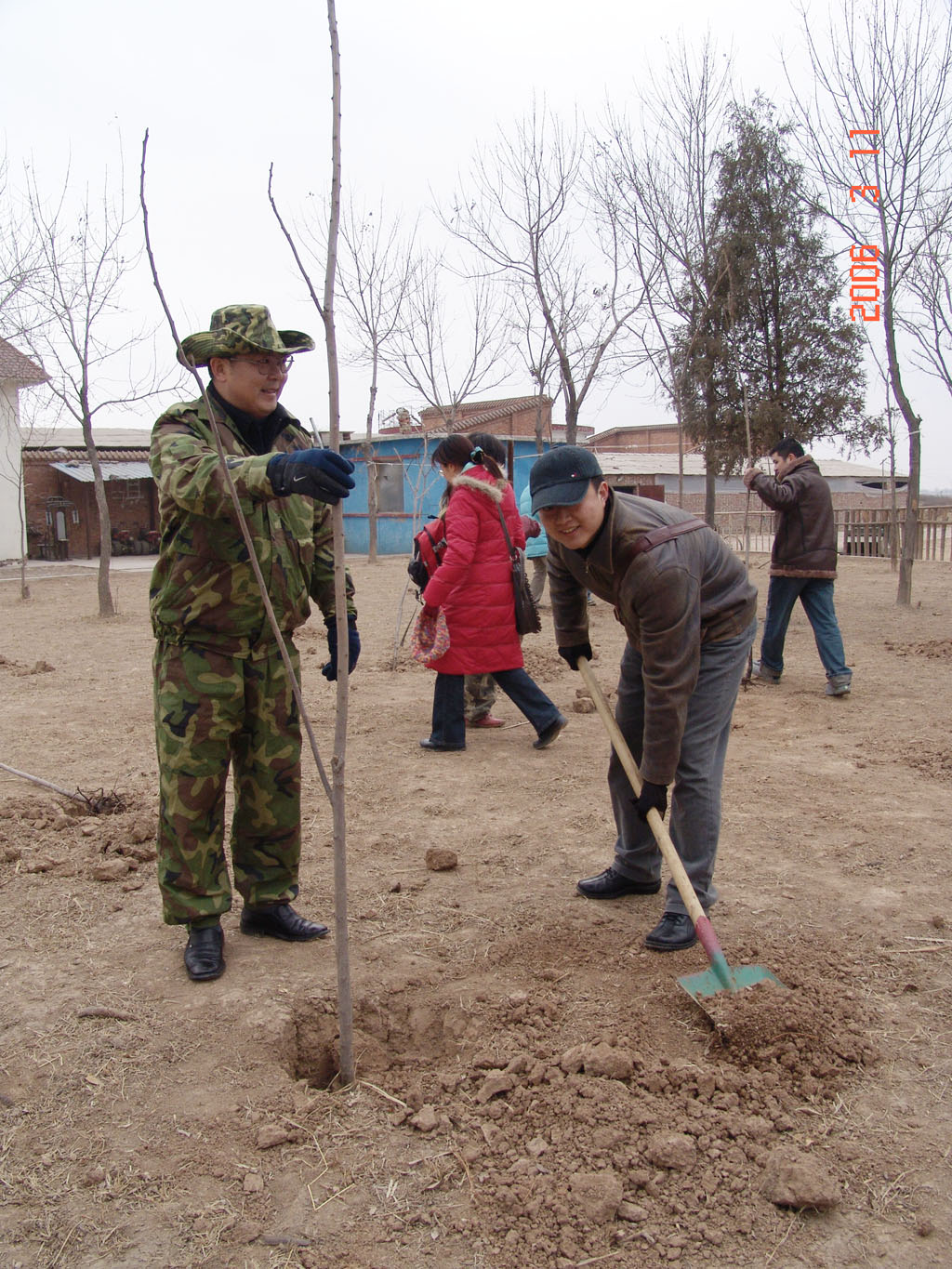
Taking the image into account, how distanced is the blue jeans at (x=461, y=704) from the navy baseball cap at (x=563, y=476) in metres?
2.69

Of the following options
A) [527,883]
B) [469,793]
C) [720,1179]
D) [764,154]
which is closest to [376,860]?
[527,883]

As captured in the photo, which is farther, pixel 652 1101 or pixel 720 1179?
pixel 652 1101

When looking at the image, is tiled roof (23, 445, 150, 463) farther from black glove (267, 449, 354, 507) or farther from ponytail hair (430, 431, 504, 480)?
black glove (267, 449, 354, 507)

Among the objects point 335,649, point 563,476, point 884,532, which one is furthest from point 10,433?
point 563,476

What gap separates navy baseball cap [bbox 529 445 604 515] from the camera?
2.59 metres

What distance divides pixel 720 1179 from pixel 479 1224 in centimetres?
49

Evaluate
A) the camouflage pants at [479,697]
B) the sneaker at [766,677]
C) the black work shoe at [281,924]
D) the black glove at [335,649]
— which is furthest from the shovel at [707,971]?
the sneaker at [766,677]

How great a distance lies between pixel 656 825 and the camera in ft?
9.32

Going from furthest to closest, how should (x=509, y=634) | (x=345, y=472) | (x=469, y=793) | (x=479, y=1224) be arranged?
(x=509, y=634)
(x=469, y=793)
(x=345, y=472)
(x=479, y=1224)

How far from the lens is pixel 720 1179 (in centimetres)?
200

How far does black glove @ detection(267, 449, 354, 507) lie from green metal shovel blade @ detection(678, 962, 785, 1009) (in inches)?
60.4

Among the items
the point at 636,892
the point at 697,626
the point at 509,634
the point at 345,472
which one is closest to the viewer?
the point at 345,472

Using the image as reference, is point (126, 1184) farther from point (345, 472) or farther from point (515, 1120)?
point (345, 472)

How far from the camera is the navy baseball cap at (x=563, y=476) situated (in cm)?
259
